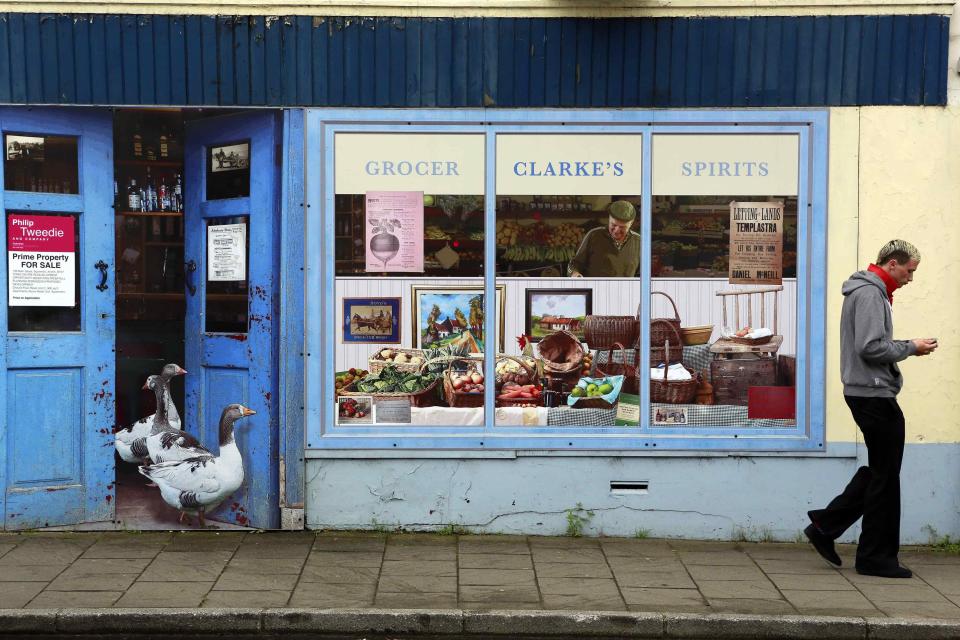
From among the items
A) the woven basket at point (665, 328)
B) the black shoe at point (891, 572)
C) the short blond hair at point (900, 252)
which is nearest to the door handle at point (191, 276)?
the woven basket at point (665, 328)

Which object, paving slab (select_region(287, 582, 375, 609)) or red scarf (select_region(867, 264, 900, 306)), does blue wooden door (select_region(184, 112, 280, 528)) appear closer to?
paving slab (select_region(287, 582, 375, 609))

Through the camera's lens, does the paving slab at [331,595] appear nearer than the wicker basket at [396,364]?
Yes

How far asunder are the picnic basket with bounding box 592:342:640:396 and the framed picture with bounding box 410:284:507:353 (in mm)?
769

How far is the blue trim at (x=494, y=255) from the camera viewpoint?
7.70m

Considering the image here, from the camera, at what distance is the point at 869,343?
6570 mm

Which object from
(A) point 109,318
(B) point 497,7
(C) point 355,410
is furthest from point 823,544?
(A) point 109,318

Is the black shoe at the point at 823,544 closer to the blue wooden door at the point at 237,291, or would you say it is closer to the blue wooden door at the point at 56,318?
the blue wooden door at the point at 237,291

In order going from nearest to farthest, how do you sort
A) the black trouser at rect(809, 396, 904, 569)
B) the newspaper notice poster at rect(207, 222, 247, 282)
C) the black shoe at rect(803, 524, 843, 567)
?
the black trouser at rect(809, 396, 904, 569)
the black shoe at rect(803, 524, 843, 567)
the newspaper notice poster at rect(207, 222, 247, 282)

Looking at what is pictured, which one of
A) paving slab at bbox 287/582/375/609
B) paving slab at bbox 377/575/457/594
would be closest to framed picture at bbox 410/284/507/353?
paving slab at bbox 377/575/457/594

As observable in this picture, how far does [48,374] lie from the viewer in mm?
7727

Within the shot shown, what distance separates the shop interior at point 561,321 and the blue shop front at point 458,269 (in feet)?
0.06

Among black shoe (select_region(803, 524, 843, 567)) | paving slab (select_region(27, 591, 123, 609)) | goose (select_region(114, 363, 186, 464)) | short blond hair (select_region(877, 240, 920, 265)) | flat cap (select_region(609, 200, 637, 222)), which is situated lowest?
paving slab (select_region(27, 591, 123, 609))

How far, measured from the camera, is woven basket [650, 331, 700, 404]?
7828mm

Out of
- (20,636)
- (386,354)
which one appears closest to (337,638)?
(20,636)
